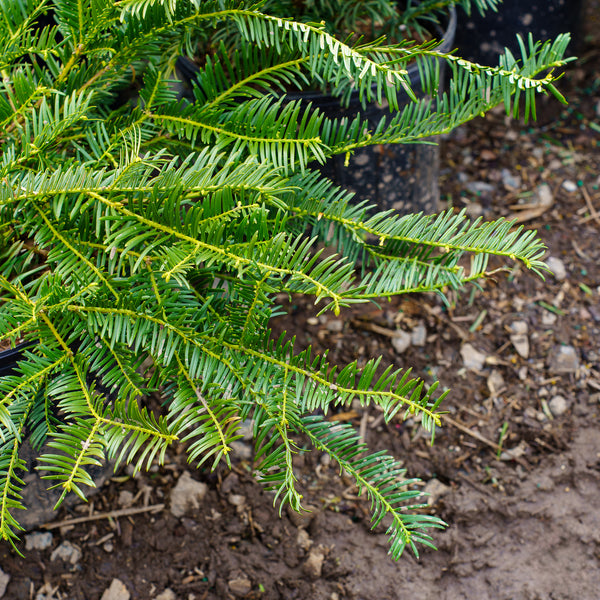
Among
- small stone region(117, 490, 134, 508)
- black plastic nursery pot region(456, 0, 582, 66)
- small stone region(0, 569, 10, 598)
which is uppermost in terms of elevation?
black plastic nursery pot region(456, 0, 582, 66)

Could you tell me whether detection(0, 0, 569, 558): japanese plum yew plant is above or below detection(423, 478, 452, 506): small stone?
above

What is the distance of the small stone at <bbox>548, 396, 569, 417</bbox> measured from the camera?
4.50ft

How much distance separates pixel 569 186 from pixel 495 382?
740 millimetres

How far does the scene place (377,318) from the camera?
60.7 inches

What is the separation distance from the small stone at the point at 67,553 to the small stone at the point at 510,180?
1526 millimetres

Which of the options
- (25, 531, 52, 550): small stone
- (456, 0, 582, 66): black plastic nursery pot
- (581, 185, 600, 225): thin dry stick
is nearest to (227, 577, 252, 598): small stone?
(25, 531, 52, 550): small stone

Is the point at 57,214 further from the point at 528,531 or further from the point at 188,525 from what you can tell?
the point at 528,531

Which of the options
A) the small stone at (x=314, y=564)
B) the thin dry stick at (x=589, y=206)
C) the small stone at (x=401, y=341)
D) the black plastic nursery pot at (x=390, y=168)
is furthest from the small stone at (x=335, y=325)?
the thin dry stick at (x=589, y=206)

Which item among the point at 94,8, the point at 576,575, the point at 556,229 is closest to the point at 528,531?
the point at 576,575

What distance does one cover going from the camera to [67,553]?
1201 millimetres

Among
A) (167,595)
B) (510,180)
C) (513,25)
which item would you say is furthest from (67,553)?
(513,25)

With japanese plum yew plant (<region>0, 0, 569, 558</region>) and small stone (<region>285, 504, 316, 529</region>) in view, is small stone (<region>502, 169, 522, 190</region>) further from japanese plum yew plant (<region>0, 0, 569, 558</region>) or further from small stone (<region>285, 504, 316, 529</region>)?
small stone (<region>285, 504, 316, 529</region>)

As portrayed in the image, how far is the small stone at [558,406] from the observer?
4.50ft

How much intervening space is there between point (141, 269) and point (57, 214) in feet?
0.44
